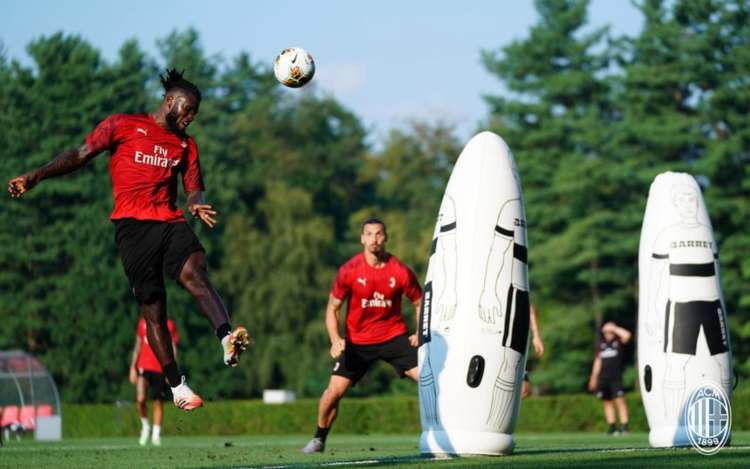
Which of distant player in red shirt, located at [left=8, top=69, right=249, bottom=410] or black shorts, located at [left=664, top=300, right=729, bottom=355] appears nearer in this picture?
distant player in red shirt, located at [left=8, top=69, right=249, bottom=410]

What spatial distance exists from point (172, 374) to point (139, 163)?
6.02 ft

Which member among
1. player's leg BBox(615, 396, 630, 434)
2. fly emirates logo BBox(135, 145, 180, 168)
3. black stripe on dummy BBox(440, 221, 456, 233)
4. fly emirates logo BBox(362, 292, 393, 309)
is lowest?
player's leg BBox(615, 396, 630, 434)

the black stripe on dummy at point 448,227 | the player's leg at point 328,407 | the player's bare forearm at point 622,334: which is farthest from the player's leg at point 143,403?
the player's bare forearm at point 622,334

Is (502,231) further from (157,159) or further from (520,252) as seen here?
(157,159)

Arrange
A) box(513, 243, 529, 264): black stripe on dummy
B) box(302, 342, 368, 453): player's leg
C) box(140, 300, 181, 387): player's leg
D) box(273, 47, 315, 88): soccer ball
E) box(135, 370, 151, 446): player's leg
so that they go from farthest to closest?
1. box(135, 370, 151, 446): player's leg
2. box(302, 342, 368, 453): player's leg
3. box(513, 243, 529, 264): black stripe on dummy
4. box(273, 47, 315, 88): soccer ball
5. box(140, 300, 181, 387): player's leg

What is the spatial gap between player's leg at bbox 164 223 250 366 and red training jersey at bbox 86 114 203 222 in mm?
194

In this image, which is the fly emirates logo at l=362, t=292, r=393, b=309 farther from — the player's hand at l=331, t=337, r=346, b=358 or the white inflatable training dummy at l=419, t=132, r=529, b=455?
the white inflatable training dummy at l=419, t=132, r=529, b=455

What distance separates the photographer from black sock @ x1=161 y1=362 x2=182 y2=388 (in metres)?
12.6

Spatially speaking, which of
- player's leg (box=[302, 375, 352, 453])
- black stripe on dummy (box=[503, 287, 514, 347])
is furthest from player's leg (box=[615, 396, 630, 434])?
black stripe on dummy (box=[503, 287, 514, 347])

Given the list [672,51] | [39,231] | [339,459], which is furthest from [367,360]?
[39,231]

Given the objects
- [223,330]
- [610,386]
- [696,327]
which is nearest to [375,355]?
[696,327]

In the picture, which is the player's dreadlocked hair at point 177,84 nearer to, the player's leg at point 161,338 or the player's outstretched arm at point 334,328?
the player's leg at point 161,338

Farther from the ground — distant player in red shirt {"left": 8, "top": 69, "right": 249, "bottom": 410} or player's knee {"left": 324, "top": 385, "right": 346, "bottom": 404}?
distant player in red shirt {"left": 8, "top": 69, "right": 249, "bottom": 410}

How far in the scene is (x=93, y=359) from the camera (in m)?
59.2
